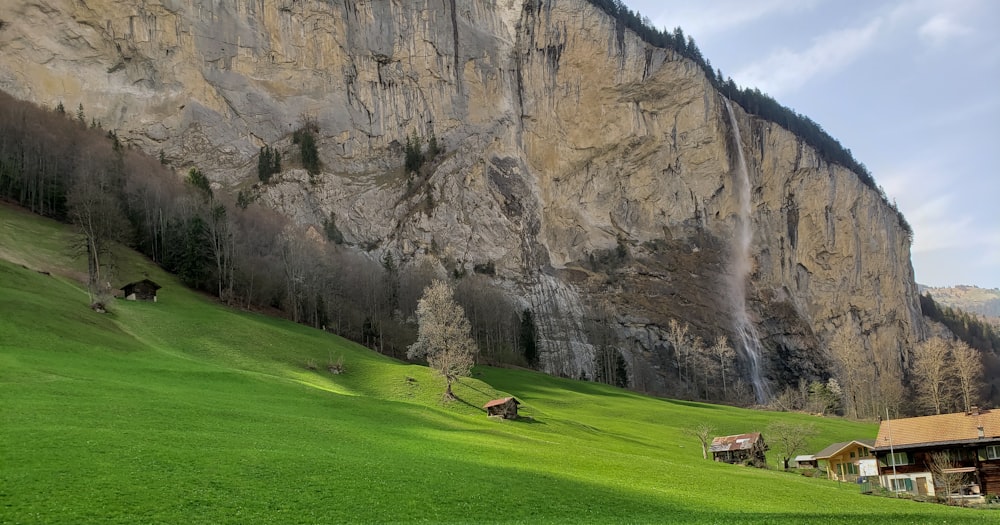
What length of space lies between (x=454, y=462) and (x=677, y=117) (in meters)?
125

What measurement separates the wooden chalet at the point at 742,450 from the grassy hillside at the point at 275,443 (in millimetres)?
2001

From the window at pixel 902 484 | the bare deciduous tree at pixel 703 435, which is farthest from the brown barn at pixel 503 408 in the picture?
the window at pixel 902 484

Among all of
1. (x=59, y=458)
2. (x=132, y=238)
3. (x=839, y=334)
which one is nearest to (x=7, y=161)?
(x=132, y=238)

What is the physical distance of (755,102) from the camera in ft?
520

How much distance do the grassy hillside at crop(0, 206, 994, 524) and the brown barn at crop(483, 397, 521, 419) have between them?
135 cm

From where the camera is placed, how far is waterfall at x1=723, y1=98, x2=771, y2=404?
12388 cm

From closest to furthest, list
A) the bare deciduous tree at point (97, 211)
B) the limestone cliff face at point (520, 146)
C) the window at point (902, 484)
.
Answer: the window at point (902, 484), the bare deciduous tree at point (97, 211), the limestone cliff face at point (520, 146)

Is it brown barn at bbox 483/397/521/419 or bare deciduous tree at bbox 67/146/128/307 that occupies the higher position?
bare deciduous tree at bbox 67/146/128/307

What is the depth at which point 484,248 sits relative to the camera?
122 m

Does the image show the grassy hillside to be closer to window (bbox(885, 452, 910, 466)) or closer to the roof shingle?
window (bbox(885, 452, 910, 466))

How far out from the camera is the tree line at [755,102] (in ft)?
471

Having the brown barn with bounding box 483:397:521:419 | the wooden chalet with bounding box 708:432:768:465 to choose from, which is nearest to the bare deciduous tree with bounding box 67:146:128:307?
the brown barn with bounding box 483:397:521:419

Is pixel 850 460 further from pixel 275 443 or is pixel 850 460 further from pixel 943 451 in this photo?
pixel 275 443

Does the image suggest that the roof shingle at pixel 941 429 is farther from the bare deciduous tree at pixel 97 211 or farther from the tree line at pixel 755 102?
the tree line at pixel 755 102
